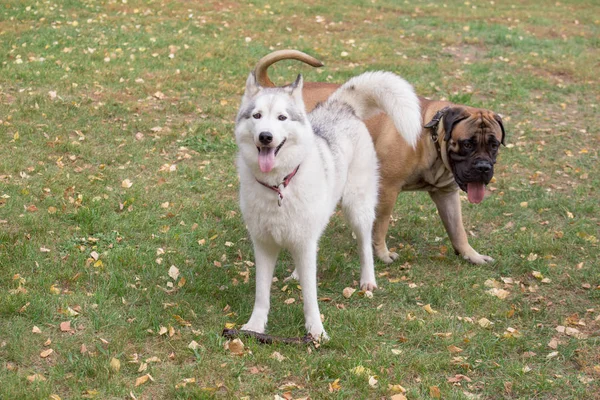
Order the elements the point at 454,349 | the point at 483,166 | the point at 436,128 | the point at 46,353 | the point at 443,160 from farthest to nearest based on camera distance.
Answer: the point at 436,128 < the point at 443,160 < the point at 483,166 < the point at 454,349 < the point at 46,353

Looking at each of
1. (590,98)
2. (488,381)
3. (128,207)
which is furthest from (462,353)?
(590,98)

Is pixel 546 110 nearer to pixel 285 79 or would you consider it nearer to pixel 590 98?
pixel 590 98

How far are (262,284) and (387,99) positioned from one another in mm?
1537

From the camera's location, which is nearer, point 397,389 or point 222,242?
point 397,389

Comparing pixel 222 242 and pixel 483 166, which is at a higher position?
pixel 483 166

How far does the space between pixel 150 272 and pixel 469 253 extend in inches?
102

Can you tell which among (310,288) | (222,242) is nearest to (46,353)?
(310,288)

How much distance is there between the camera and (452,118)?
5664 mm

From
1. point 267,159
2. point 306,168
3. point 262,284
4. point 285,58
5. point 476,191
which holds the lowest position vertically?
point 262,284

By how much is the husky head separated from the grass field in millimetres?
1088

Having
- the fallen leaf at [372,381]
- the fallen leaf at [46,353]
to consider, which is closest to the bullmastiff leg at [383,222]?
the fallen leaf at [372,381]

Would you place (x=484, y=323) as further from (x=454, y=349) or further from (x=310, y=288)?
(x=310, y=288)

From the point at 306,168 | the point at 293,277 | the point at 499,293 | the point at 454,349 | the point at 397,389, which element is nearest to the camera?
the point at 397,389

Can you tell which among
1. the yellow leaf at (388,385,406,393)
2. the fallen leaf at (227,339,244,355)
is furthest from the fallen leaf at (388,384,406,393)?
the fallen leaf at (227,339,244,355)
